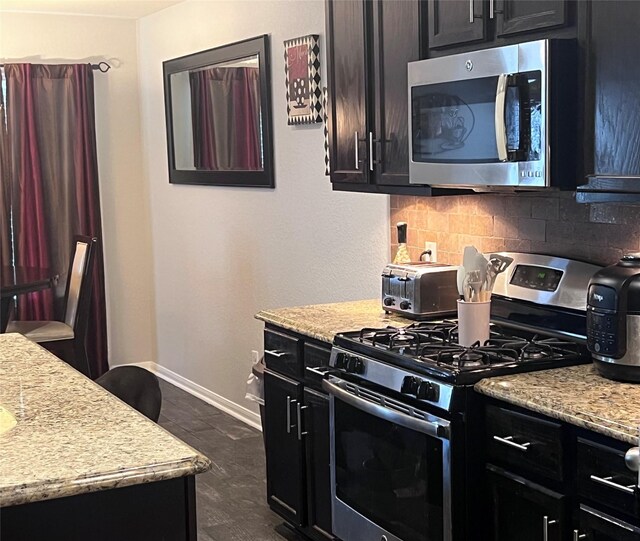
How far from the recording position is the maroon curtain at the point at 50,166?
Result: 6.07m

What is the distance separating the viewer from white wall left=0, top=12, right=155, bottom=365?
6.17 m

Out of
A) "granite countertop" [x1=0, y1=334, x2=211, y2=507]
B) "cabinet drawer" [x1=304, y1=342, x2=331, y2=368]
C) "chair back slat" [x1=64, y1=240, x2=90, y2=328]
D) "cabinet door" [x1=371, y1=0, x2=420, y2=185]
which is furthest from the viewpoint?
"chair back slat" [x1=64, y1=240, x2=90, y2=328]

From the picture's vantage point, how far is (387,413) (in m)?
2.84

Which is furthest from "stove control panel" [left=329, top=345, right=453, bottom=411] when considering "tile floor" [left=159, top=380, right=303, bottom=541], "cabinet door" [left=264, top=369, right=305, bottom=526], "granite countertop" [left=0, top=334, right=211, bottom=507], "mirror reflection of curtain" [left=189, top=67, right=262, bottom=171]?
"mirror reflection of curtain" [left=189, top=67, right=262, bottom=171]

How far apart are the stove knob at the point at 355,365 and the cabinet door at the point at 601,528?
3.08 ft

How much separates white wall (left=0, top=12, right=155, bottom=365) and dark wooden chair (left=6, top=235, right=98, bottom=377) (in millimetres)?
1224

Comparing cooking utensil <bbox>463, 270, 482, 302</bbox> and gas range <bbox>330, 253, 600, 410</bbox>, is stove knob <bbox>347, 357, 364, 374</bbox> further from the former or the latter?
cooking utensil <bbox>463, 270, 482, 302</bbox>

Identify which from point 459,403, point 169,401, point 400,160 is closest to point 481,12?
point 400,160

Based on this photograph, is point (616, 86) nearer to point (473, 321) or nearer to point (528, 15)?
point (528, 15)

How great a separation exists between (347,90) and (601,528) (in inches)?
76.8

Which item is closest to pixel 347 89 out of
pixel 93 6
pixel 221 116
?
pixel 221 116

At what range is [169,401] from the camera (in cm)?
591

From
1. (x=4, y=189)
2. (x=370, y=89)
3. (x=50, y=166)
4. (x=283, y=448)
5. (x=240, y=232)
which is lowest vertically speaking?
(x=283, y=448)

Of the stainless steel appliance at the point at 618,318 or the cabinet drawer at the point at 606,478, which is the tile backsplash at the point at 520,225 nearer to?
the stainless steel appliance at the point at 618,318
